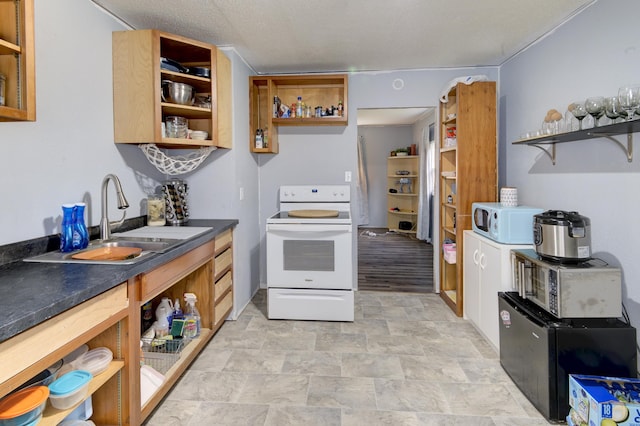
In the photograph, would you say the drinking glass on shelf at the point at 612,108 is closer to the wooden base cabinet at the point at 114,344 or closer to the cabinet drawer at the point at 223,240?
the wooden base cabinet at the point at 114,344

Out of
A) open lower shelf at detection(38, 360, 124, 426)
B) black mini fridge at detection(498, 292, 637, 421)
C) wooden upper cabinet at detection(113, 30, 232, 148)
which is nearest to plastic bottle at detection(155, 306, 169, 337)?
open lower shelf at detection(38, 360, 124, 426)

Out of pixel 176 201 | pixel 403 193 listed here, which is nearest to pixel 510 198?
pixel 176 201

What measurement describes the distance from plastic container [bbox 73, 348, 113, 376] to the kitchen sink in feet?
1.31

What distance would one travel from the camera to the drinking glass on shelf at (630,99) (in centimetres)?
158

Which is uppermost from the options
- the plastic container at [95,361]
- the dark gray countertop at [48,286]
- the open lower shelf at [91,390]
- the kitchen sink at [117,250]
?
the kitchen sink at [117,250]

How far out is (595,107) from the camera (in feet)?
5.98

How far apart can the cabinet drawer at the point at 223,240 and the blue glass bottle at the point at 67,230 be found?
966 millimetres

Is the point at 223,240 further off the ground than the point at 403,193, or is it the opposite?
the point at 403,193

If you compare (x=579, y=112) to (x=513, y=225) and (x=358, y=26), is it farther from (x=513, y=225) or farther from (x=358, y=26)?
(x=358, y=26)

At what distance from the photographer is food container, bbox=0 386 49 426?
1003mm

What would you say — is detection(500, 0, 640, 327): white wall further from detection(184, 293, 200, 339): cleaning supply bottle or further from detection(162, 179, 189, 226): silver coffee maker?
detection(162, 179, 189, 226): silver coffee maker

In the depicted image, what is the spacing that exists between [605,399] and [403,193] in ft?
20.3

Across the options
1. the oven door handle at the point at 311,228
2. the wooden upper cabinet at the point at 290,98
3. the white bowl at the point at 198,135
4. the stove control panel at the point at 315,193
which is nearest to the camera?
the white bowl at the point at 198,135

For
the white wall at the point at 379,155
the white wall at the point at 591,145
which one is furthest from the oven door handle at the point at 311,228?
the white wall at the point at 379,155
